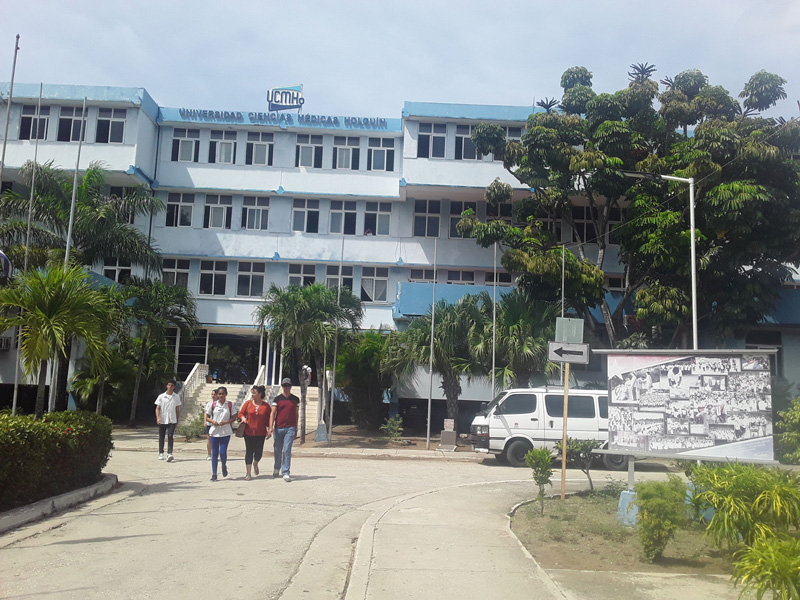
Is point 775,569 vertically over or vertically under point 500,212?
under

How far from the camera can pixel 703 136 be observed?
899 inches

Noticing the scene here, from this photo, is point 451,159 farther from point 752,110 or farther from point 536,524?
point 536,524

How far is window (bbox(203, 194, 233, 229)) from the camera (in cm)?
3316

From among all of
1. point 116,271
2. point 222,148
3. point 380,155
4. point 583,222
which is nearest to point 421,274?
A: point 380,155

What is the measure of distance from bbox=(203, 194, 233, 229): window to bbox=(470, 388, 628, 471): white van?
19461 millimetres

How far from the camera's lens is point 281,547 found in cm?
794

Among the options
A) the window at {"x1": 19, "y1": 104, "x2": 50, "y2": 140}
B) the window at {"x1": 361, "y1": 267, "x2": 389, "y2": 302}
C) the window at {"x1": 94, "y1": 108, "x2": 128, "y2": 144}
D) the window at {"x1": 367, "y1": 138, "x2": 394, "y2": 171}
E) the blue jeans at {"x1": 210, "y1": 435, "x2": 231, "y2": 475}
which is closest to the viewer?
the blue jeans at {"x1": 210, "y1": 435, "x2": 231, "y2": 475}

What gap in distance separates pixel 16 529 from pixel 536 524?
6538 mm

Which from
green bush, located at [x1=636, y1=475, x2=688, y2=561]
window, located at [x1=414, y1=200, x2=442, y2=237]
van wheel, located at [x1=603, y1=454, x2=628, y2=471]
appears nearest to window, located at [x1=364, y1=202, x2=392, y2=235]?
window, located at [x1=414, y1=200, x2=442, y2=237]

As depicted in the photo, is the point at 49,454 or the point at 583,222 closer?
the point at 49,454

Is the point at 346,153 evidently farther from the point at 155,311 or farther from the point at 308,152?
the point at 155,311

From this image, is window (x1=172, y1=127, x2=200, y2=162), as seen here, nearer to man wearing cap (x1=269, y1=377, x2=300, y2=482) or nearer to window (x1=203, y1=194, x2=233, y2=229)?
window (x1=203, y1=194, x2=233, y2=229)

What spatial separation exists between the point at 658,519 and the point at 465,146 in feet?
84.3

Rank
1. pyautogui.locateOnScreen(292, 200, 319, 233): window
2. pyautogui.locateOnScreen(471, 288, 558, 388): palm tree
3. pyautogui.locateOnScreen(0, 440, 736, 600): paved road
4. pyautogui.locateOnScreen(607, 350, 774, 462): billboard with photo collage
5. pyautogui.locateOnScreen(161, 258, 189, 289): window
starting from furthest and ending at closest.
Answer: pyautogui.locateOnScreen(292, 200, 319, 233): window < pyautogui.locateOnScreen(161, 258, 189, 289): window < pyautogui.locateOnScreen(471, 288, 558, 388): palm tree < pyautogui.locateOnScreen(607, 350, 774, 462): billboard with photo collage < pyautogui.locateOnScreen(0, 440, 736, 600): paved road
